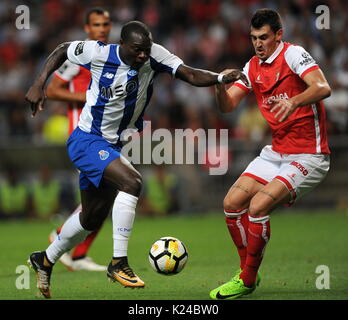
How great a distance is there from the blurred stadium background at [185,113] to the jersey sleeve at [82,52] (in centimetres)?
799

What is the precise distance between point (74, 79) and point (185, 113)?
7075 mm

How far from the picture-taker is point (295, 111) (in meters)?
7.03

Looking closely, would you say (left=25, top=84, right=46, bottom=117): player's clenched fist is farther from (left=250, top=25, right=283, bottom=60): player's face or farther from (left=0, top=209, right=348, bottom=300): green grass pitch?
(left=250, top=25, right=283, bottom=60): player's face

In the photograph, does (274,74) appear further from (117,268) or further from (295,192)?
(117,268)

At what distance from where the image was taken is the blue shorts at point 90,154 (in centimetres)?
696

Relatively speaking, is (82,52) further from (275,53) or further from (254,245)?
(254,245)

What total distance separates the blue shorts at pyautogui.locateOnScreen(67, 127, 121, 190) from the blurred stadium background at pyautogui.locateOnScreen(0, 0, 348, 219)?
795 cm

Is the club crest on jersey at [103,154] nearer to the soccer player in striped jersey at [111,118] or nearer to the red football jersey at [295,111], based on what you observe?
the soccer player in striped jersey at [111,118]

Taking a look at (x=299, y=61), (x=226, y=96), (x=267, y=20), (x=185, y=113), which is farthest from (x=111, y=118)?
(x=185, y=113)

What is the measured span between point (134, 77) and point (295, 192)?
1755mm

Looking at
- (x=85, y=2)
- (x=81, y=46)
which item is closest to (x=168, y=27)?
(x=85, y=2)

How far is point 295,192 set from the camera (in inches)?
271

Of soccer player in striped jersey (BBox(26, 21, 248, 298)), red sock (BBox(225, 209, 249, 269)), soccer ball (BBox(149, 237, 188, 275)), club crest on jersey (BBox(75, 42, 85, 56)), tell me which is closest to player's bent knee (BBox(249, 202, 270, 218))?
red sock (BBox(225, 209, 249, 269))

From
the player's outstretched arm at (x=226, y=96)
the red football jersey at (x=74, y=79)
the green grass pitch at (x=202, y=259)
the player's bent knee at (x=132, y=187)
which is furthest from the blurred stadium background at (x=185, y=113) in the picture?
the player's bent knee at (x=132, y=187)
